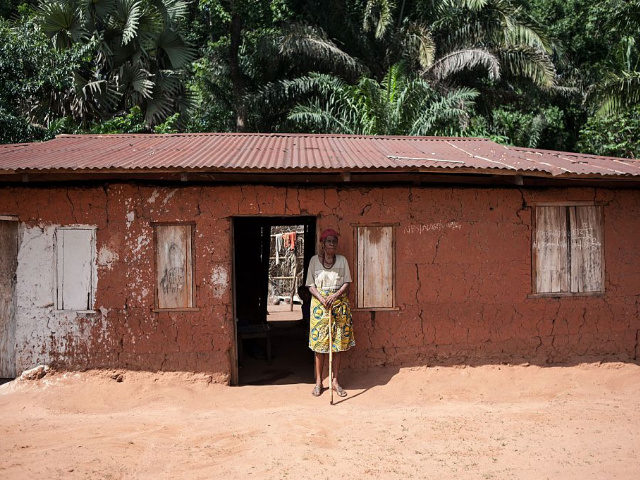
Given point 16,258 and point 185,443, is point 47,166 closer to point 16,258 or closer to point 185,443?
point 16,258

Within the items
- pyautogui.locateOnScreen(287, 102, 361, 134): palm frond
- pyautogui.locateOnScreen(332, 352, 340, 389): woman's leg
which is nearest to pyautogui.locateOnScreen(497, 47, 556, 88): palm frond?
pyautogui.locateOnScreen(287, 102, 361, 134): palm frond

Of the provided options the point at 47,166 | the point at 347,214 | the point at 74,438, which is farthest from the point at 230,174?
the point at 74,438

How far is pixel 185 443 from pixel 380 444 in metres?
1.75

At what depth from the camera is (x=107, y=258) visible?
6.93m

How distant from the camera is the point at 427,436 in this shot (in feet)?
17.9

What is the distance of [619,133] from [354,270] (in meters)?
10.6

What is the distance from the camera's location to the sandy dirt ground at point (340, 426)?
4773 mm

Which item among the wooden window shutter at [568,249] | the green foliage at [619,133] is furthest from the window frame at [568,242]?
→ the green foliage at [619,133]

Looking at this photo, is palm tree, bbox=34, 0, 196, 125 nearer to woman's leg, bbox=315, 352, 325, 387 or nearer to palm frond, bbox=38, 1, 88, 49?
palm frond, bbox=38, 1, 88, 49

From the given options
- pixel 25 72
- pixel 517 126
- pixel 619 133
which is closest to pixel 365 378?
pixel 25 72

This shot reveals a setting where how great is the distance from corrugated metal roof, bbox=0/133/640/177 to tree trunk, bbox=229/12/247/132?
7013 mm

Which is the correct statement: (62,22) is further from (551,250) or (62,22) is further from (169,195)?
(551,250)

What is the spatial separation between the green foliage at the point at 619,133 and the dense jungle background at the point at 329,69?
5 cm

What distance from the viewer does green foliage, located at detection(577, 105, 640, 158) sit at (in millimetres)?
14234
